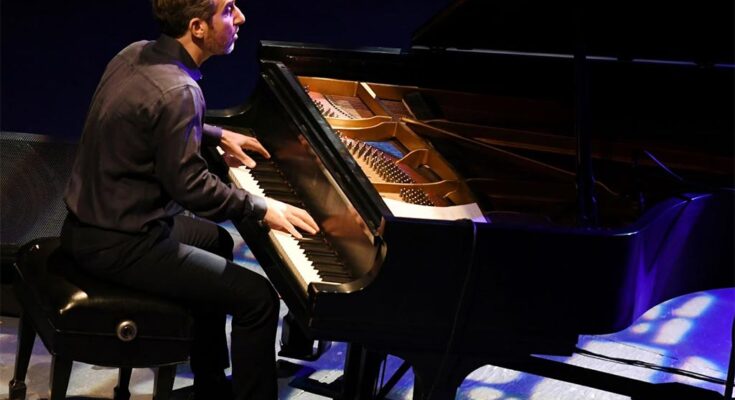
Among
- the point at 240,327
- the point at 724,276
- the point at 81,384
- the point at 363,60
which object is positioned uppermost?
the point at 363,60

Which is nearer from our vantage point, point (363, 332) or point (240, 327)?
point (363, 332)

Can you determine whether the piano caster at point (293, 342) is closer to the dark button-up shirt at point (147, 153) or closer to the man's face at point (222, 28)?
the dark button-up shirt at point (147, 153)

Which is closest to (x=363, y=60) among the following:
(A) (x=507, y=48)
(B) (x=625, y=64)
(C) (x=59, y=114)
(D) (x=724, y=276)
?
(A) (x=507, y=48)

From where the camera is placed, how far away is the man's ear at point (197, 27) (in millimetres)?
2727

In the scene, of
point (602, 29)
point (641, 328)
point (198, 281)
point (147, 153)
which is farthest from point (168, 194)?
point (641, 328)

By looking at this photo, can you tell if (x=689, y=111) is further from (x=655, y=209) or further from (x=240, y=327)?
(x=240, y=327)

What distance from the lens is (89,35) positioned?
503cm

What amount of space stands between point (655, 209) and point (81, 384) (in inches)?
86.4

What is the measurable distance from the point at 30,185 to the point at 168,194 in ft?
4.94

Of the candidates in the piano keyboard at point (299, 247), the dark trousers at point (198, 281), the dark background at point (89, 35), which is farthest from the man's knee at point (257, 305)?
the dark background at point (89, 35)

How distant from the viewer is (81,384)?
358 centimetres

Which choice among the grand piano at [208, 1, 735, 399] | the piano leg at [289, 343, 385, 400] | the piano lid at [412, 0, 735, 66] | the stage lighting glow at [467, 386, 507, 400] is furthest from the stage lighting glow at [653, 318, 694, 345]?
the piano leg at [289, 343, 385, 400]

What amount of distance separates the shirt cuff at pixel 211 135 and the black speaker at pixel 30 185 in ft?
3.27

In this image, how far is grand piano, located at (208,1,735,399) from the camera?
2.34m
